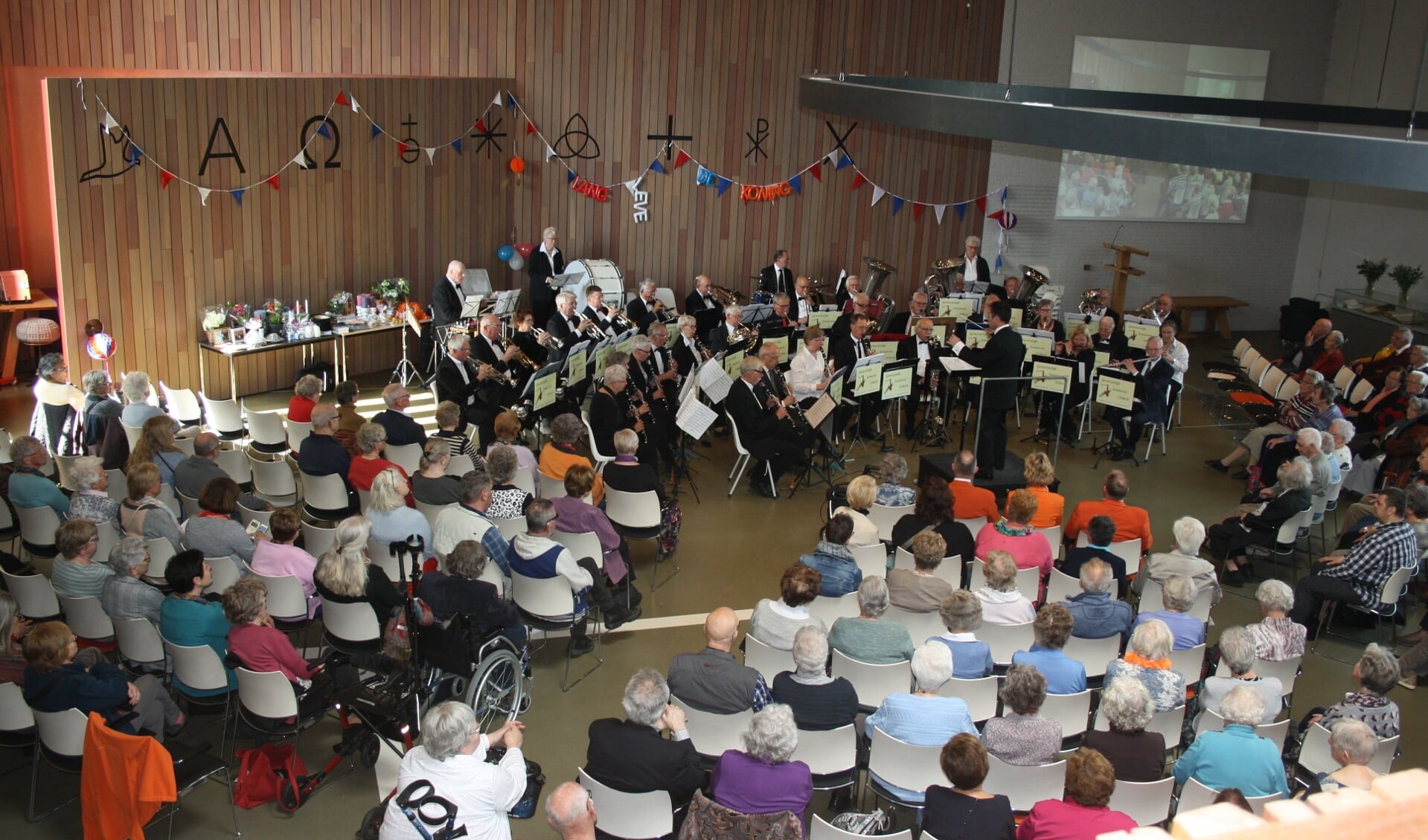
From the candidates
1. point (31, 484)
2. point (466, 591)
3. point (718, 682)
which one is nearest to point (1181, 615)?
point (718, 682)

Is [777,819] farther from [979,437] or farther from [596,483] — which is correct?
[979,437]

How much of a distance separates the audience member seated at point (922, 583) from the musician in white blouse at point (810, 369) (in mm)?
4391

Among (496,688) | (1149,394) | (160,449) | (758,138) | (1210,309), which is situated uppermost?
(758,138)

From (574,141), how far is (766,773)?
11.6 metres

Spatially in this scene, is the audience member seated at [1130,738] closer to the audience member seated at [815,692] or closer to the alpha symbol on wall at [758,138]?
the audience member seated at [815,692]

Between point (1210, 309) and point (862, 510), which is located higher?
point (862, 510)

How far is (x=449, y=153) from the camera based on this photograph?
13.8 m

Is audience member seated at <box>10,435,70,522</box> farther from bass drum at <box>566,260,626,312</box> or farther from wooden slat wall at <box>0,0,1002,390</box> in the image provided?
bass drum at <box>566,260,626,312</box>

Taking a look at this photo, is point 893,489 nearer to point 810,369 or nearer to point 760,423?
point 760,423

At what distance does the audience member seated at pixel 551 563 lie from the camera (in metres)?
6.50

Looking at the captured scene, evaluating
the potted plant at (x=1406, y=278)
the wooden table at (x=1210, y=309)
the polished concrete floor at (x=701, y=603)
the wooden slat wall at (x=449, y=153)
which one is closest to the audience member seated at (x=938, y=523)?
the polished concrete floor at (x=701, y=603)

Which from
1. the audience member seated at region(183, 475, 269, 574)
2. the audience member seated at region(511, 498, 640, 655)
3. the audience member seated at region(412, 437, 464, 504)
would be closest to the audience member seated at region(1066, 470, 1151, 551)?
the audience member seated at region(511, 498, 640, 655)

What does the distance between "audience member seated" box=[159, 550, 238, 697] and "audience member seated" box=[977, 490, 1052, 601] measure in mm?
4427

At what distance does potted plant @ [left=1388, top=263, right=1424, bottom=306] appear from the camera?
15.7 m
